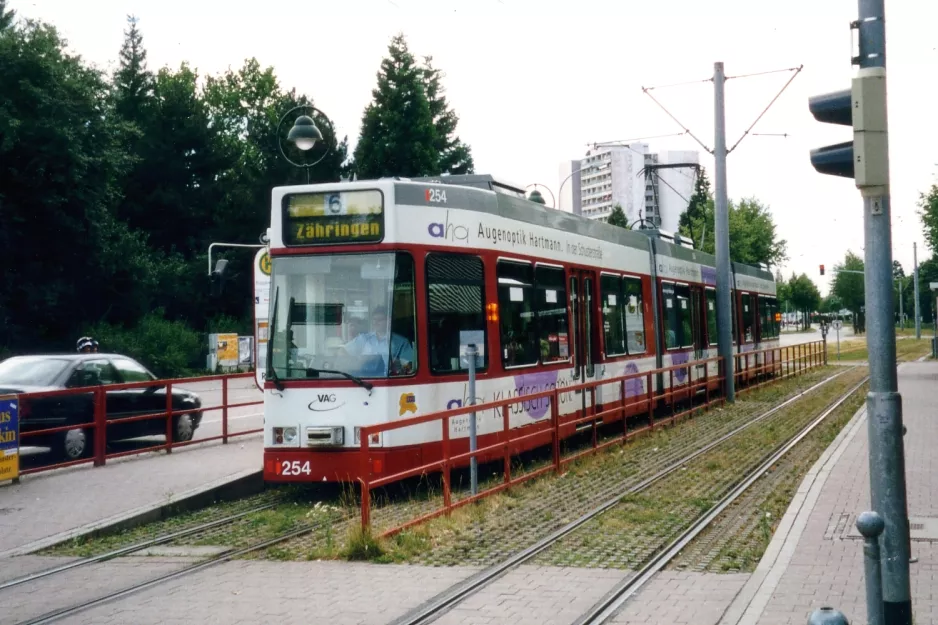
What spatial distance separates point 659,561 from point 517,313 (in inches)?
218

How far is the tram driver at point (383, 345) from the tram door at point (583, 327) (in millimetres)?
4586

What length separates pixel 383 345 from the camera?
36.9ft

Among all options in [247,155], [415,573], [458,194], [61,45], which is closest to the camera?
[415,573]

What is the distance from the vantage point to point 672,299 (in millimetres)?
21734

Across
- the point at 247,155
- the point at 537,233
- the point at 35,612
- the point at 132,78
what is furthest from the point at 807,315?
the point at 35,612

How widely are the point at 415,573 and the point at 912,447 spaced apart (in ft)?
30.1

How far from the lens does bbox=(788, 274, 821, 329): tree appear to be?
119500 millimetres

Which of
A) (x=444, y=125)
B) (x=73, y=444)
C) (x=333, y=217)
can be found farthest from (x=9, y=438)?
(x=444, y=125)

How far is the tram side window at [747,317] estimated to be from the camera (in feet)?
97.1

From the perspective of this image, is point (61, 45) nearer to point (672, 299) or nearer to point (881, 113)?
point (672, 299)

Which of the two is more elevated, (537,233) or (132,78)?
(132,78)

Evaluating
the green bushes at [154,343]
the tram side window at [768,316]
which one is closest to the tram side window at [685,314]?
the tram side window at [768,316]

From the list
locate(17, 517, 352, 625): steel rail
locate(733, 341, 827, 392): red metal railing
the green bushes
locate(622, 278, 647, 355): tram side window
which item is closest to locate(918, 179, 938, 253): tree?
locate(733, 341, 827, 392): red metal railing

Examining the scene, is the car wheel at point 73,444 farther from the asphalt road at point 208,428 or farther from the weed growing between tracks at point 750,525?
the weed growing between tracks at point 750,525
